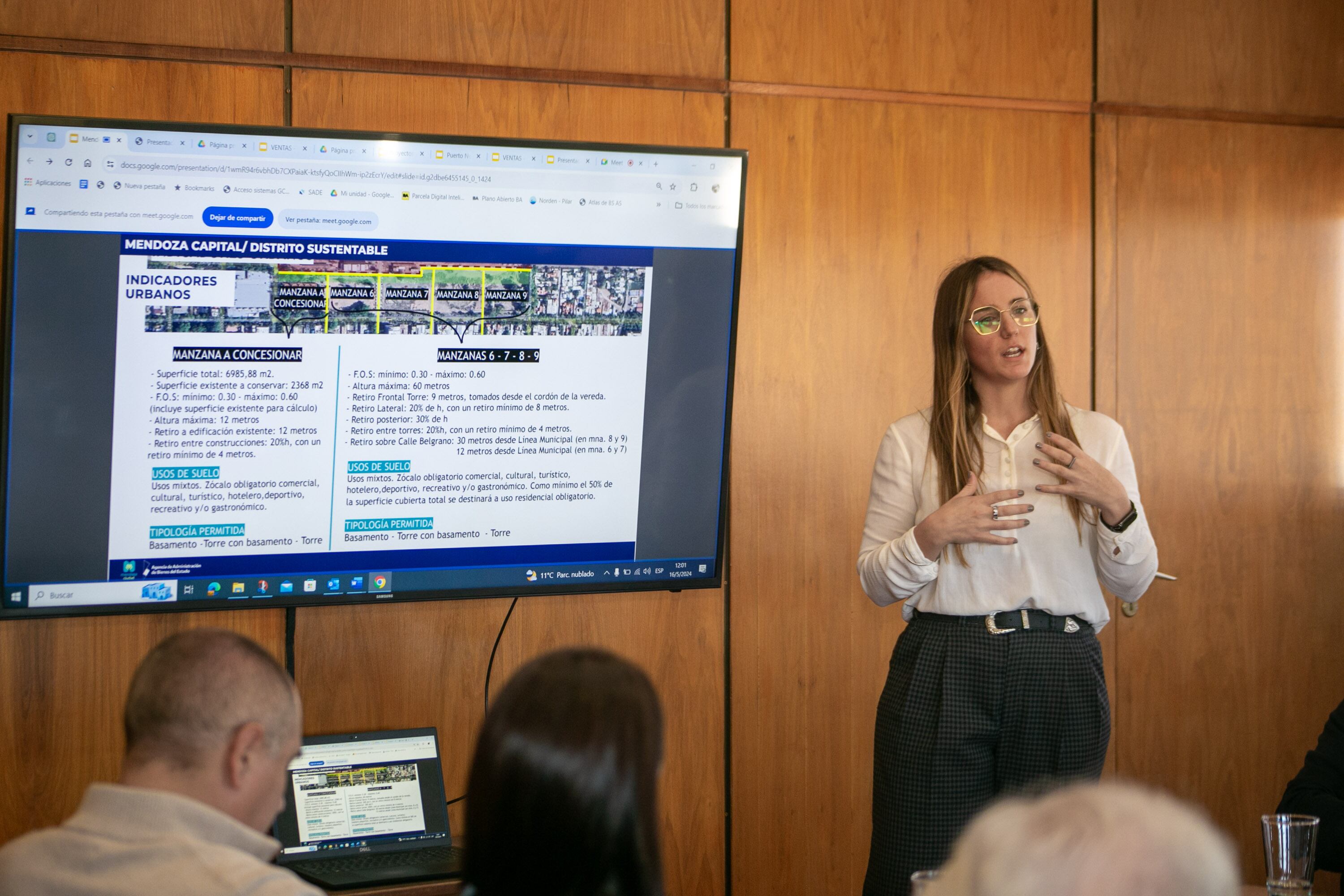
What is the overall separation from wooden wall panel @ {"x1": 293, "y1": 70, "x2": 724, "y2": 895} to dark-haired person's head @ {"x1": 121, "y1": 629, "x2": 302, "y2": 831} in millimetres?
1498

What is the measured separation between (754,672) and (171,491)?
5.27 feet

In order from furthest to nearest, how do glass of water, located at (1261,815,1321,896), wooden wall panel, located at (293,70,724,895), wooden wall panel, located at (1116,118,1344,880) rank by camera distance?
wooden wall panel, located at (1116,118,1344,880) < wooden wall panel, located at (293,70,724,895) < glass of water, located at (1261,815,1321,896)

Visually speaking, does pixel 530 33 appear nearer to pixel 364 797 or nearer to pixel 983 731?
pixel 364 797

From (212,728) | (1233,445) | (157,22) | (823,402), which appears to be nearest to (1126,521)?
(823,402)

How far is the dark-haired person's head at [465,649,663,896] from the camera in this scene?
3.28ft

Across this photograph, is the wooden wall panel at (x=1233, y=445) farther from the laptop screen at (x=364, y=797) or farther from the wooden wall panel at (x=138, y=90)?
the wooden wall panel at (x=138, y=90)

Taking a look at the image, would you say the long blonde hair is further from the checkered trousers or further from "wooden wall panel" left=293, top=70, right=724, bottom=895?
"wooden wall panel" left=293, top=70, right=724, bottom=895

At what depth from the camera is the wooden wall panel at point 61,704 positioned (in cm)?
277

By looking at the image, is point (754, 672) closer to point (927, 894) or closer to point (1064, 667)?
point (1064, 667)

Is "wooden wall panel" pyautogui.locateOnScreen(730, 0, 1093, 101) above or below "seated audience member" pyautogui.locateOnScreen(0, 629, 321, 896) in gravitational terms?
above

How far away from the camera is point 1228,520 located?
3.60 meters

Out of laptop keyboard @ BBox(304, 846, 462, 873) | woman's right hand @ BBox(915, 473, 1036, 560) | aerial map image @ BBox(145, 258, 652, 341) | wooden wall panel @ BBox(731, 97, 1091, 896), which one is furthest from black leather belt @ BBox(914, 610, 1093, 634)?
laptop keyboard @ BBox(304, 846, 462, 873)

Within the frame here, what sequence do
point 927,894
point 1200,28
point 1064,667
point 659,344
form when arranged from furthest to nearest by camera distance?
point 1200,28, point 659,344, point 1064,667, point 927,894

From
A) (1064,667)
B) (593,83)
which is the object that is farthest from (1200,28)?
(1064,667)
